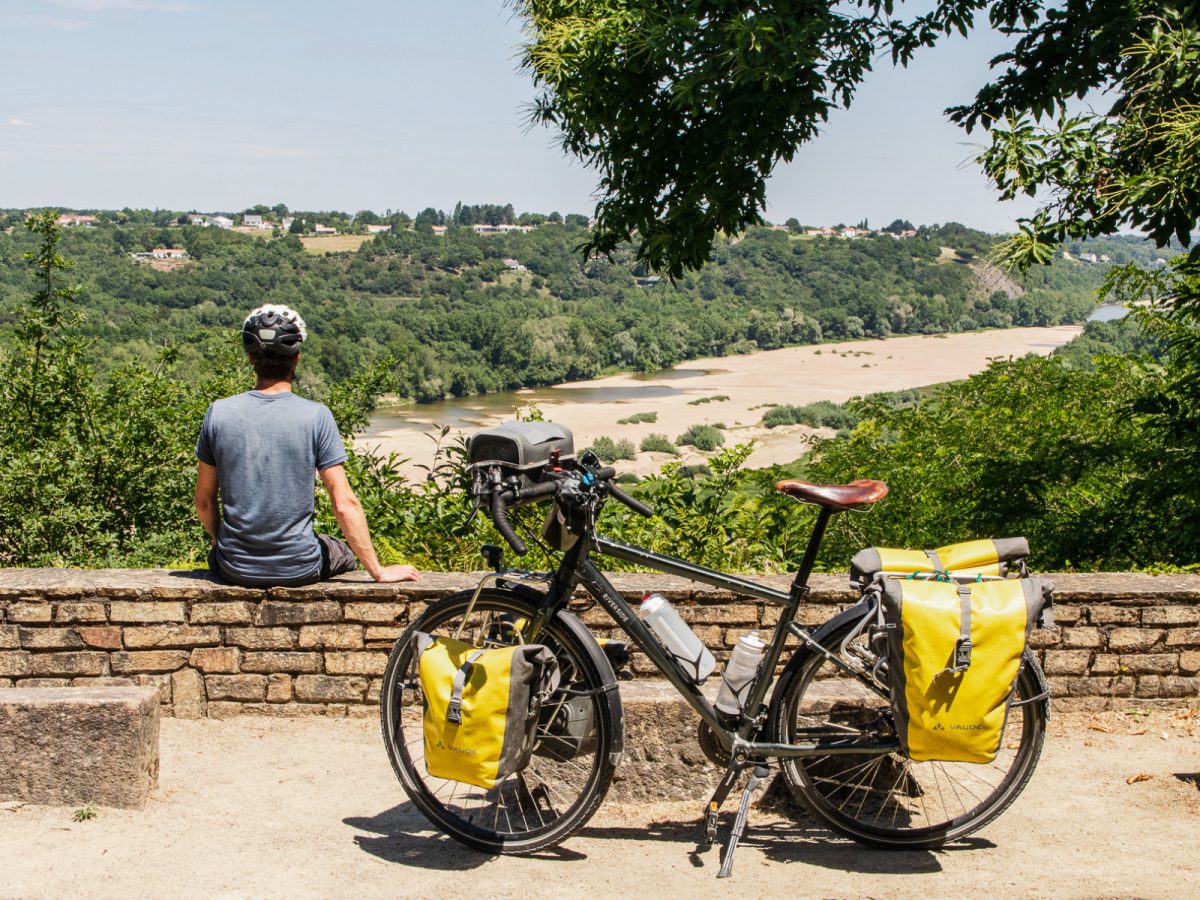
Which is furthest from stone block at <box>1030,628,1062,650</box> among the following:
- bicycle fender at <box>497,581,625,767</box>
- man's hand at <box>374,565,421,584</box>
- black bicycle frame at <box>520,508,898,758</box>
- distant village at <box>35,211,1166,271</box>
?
distant village at <box>35,211,1166,271</box>

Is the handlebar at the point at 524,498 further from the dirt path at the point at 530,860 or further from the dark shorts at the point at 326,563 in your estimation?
the dark shorts at the point at 326,563

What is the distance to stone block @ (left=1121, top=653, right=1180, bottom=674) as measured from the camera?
5.01m

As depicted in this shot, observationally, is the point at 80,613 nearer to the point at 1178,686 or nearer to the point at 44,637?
the point at 44,637

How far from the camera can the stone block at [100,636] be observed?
4.82m

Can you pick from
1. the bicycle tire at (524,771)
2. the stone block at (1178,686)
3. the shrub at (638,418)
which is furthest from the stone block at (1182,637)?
the shrub at (638,418)

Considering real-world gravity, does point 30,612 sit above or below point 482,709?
below

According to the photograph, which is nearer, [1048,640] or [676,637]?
[676,637]

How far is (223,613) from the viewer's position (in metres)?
4.82

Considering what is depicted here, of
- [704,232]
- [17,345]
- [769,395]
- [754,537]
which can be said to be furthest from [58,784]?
[769,395]

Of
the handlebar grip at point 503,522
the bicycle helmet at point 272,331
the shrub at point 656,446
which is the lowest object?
the shrub at point 656,446

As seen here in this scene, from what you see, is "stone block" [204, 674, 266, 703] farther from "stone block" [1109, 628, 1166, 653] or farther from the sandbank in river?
the sandbank in river

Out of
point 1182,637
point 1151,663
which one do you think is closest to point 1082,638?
point 1151,663

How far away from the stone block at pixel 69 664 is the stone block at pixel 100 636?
35 millimetres

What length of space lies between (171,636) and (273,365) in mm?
1241
